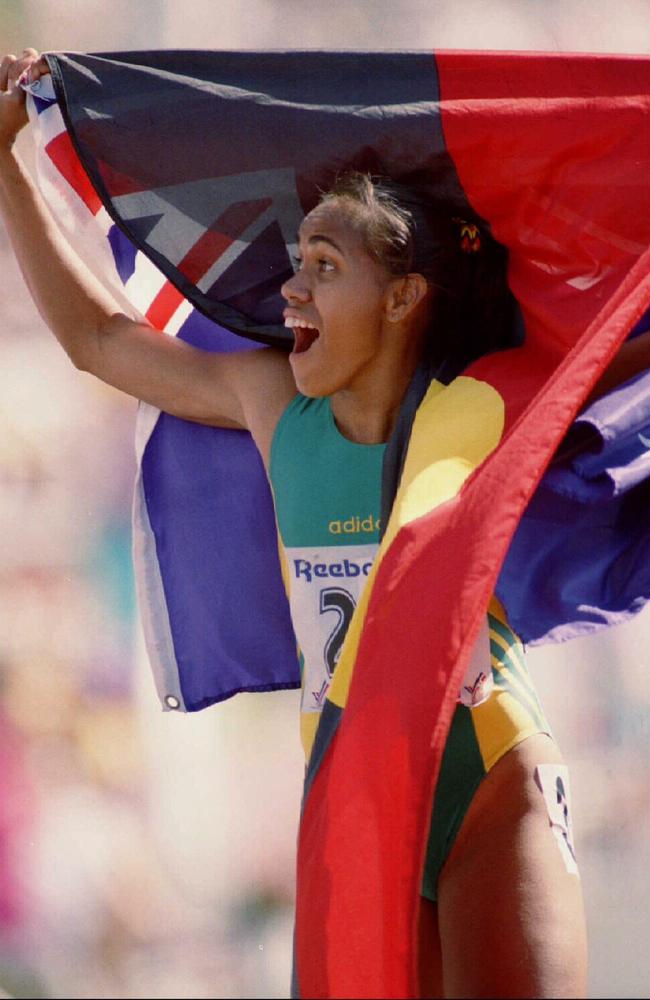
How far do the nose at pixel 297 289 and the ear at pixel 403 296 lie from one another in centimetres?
14

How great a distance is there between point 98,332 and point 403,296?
63cm

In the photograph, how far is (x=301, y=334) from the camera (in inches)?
94.3

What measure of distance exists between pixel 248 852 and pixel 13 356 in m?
1.54

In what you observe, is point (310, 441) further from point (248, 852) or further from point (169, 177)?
point (248, 852)

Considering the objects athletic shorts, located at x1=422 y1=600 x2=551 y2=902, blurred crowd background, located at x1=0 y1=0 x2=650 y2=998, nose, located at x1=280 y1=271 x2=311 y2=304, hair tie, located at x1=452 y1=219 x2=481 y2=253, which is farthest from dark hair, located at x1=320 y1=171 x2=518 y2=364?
blurred crowd background, located at x1=0 y1=0 x2=650 y2=998

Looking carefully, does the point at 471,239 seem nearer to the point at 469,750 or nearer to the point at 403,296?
the point at 403,296

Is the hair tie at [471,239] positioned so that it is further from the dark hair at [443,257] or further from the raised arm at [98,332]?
the raised arm at [98,332]

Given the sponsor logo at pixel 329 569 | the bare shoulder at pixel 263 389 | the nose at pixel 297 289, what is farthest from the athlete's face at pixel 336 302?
the sponsor logo at pixel 329 569

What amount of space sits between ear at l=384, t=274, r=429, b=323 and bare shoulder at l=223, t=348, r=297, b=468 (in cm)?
24

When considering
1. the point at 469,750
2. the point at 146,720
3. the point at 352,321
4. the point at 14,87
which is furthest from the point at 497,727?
the point at 146,720

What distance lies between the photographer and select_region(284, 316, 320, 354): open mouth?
93.0 inches

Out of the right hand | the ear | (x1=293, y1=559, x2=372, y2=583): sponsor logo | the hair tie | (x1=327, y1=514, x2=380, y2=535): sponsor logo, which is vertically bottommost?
(x1=293, y1=559, x2=372, y2=583): sponsor logo

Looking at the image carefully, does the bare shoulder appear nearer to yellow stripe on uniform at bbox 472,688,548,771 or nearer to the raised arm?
the raised arm

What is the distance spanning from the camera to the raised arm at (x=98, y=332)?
2.56 m
